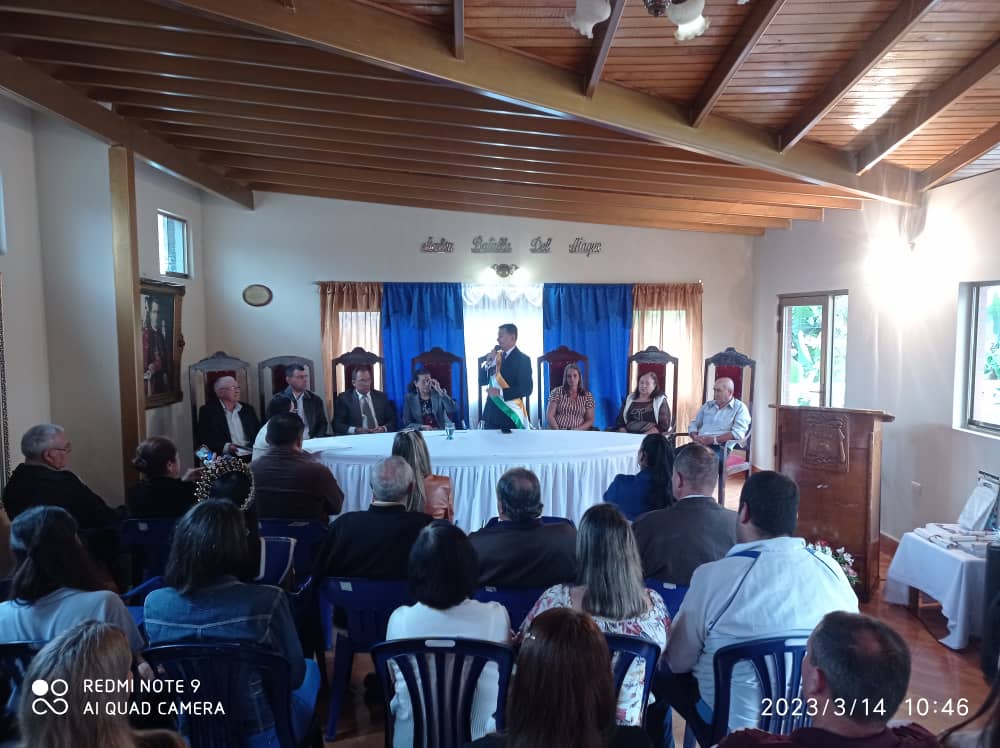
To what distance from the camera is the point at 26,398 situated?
15.6ft

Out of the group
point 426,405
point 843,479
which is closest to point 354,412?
point 426,405

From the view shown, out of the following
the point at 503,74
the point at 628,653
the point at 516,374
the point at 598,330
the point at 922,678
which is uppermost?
the point at 503,74

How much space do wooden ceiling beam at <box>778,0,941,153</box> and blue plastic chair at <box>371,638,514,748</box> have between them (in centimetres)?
283

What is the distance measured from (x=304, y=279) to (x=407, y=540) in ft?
18.2

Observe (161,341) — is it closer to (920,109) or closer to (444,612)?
(444,612)

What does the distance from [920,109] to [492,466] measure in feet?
10.5

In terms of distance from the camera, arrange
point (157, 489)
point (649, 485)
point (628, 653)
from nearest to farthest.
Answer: point (628, 653), point (157, 489), point (649, 485)

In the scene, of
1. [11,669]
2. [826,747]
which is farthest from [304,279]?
[826,747]

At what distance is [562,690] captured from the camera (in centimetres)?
120

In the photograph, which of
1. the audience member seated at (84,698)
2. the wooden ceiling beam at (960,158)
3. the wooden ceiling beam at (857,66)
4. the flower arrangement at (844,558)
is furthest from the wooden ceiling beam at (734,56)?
the audience member seated at (84,698)

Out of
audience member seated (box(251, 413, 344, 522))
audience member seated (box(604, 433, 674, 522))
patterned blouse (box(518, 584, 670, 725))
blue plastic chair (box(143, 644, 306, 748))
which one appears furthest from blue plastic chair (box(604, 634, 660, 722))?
audience member seated (box(251, 413, 344, 522))

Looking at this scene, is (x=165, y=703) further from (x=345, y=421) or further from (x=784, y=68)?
(x=345, y=421)

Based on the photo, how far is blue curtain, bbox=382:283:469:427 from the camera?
24.7ft

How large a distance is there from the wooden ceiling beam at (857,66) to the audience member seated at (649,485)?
1966 mm
